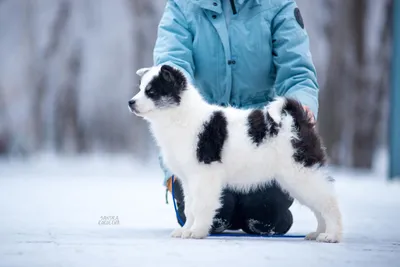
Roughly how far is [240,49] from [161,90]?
907mm

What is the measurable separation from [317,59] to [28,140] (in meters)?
6.96

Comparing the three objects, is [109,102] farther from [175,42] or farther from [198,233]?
[198,233]

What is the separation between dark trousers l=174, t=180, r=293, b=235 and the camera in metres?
4.22

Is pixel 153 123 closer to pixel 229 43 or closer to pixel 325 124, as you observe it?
pixel 229 43

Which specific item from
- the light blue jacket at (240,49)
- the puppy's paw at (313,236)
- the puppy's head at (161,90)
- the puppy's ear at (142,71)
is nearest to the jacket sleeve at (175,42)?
the light blue jacket at (240,49)

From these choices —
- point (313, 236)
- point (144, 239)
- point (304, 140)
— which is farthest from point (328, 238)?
point (144, 239)

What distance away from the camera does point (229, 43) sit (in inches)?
162

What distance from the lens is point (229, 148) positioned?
342 cm

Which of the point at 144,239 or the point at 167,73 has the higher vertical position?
the point at 167,73

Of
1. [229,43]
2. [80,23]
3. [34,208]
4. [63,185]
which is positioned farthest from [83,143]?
[229,43]

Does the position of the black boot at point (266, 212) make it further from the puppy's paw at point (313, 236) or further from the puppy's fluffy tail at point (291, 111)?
the puppy's fluffy tail at point (291, 111)

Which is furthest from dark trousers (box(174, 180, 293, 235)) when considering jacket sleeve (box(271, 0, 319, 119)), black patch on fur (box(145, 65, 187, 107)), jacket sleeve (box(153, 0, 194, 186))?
black patch on fur (box(145, 65, 187, 107))

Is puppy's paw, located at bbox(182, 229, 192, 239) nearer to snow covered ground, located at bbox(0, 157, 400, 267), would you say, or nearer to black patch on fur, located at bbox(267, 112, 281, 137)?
snow covered ground, located at bbox(0, 157, 400, 267)

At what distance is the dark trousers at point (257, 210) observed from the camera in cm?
422
